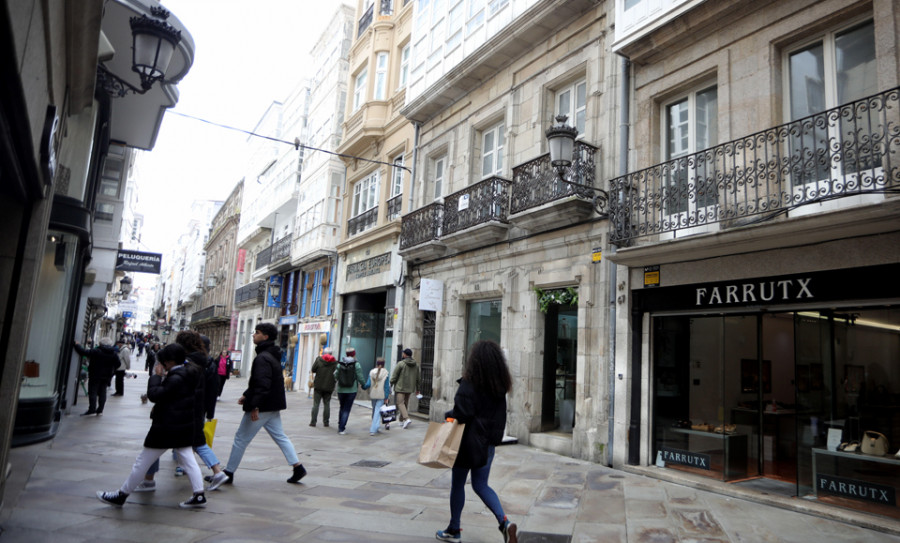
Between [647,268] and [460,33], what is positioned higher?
[460,33]

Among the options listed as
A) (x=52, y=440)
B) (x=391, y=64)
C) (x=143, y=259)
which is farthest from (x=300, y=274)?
(x=52, y=440)

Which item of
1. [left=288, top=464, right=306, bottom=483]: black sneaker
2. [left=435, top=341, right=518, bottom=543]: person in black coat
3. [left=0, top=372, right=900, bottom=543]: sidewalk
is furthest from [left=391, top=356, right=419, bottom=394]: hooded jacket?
[left=435, top=341, right=518, bottom=543]: person in black coat

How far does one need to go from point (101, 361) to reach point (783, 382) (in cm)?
1253

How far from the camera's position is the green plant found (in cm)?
1045

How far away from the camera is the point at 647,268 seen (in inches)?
344

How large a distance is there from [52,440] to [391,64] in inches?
581

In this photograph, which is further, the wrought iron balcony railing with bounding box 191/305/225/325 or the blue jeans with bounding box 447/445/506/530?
the wrought iron balcony railing with bounding box 191/305/225/325

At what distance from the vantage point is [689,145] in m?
8.84

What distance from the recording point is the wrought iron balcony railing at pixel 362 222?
1881 centimetres

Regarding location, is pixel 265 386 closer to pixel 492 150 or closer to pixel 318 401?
pixel 318 401

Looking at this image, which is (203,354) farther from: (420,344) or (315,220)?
(315,220)

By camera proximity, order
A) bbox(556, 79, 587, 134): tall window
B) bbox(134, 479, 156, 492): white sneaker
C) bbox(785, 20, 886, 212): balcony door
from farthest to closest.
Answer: bbox(556, 79, 587, 134): tall window < bbox(785, 20, 886, 212): balcony door < bbox(134, 479, 156, 492): white sneaker

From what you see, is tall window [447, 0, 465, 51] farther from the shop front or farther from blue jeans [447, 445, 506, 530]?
blue jeans [447, 445, 506, 530]

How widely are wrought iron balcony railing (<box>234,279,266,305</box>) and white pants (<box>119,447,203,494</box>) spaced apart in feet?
88.1
